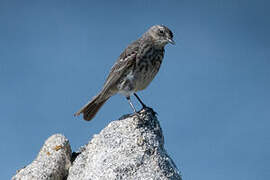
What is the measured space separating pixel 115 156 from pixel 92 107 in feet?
9.66

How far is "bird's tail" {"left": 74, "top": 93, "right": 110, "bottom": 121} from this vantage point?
983 cm

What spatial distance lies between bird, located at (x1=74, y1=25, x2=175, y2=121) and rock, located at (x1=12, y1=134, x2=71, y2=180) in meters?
1.63

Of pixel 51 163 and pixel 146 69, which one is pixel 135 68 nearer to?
pixel 146 69

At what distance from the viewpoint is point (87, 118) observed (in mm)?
9906

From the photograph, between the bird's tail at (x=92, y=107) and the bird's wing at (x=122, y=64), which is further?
the bird's tail at (x=92, y=107)

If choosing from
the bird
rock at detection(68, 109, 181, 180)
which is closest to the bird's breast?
the bird

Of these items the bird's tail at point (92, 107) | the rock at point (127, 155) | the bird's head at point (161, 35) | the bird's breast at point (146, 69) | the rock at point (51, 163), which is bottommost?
the rock at point (127, 155)

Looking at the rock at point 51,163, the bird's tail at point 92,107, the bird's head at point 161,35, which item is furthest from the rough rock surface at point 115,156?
the bird's head at point 161,35

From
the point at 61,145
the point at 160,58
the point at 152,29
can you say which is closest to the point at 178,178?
the point at 61,145

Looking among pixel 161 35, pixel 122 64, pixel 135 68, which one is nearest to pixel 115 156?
pixel 135 68

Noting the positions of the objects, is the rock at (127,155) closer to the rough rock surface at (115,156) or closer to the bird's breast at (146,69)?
the rough rock surface at (115,156)

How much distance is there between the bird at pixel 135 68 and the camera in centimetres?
934

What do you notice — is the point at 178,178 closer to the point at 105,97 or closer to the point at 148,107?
the point at 148,107

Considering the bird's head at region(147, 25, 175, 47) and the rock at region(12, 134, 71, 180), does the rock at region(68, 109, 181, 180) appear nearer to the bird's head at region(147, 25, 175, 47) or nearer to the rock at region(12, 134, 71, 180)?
the rock at region(12, 134, 71, 180)
